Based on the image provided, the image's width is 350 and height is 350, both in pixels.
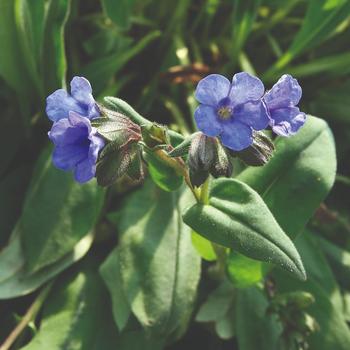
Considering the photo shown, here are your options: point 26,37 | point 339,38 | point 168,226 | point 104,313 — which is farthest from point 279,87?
point 339,38

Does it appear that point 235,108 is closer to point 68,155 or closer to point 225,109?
point 225,109

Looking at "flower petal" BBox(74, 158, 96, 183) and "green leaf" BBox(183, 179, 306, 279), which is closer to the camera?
"flower petal" BBox(74, 158, 96, 183)

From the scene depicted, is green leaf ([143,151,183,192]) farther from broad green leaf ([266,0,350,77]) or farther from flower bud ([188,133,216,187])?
broad green leaf ([266,0,350,77])

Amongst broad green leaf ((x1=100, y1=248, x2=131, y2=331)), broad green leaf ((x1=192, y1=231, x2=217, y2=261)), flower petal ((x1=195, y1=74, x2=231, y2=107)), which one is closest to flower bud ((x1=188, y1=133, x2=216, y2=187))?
flower petal ((x1=195, y1=74, x2=231, y2=107))

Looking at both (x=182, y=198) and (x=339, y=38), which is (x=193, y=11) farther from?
(x=182, y=198)

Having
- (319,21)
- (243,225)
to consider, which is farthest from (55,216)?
Answer: (319,21)

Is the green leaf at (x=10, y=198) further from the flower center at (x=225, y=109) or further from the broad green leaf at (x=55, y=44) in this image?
the flower center at (x=225, y=109)
